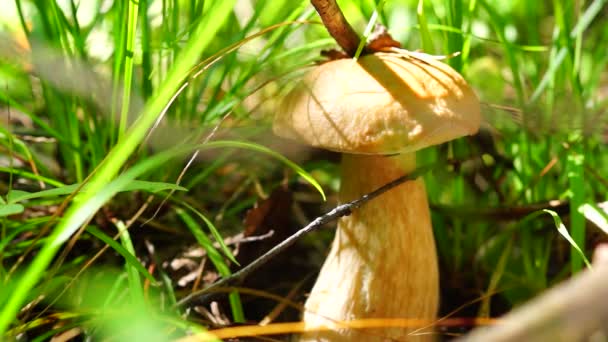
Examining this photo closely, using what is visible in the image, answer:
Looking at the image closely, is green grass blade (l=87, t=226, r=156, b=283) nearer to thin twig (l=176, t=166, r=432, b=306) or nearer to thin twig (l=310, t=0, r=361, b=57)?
thin twig (l=176, t=166, r=432, b=306)

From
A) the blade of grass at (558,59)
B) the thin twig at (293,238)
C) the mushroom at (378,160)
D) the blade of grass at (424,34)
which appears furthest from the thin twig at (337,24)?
the blade of grass at (558,59)

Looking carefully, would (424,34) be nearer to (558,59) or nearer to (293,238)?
(558,59)

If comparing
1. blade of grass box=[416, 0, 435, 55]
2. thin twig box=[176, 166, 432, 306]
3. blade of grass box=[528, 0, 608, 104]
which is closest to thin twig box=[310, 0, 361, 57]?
blade of grass box=[416, 0, 435, 55]

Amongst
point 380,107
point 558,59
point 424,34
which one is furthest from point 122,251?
point 558,59

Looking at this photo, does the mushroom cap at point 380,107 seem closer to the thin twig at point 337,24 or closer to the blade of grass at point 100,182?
the thin twig at point 337,24

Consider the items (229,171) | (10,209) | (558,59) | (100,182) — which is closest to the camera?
(100,182)

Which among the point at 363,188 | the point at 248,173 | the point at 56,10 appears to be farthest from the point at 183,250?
the point at 56,10
